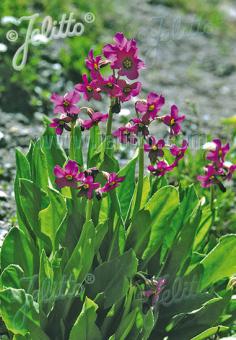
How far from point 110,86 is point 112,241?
61 cm

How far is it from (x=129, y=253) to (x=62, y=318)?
360 millimetres

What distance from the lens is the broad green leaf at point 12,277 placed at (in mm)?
2424

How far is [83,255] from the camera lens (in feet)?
7.80

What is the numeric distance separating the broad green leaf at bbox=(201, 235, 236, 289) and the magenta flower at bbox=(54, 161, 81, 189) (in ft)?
2.17

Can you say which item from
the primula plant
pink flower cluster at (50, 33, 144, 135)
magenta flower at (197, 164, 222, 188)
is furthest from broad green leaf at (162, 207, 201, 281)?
pink flower cluster at (50, 33, 144, 135)

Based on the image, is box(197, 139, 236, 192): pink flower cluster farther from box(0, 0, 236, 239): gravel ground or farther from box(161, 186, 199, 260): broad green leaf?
box(0, 0, 236, 239): gravel ground

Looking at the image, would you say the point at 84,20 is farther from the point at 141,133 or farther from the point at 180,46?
the point at 141,133

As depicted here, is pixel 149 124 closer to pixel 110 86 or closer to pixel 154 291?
pixel 110 86

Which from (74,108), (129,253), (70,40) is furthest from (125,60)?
(70,40)

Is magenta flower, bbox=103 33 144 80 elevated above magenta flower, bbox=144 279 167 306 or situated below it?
above

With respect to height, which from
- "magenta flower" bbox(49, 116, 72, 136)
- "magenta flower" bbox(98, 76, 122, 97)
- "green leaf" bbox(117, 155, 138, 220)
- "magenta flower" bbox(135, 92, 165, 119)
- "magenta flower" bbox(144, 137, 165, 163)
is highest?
"magenta flower" bbox(98, 76, 122, 97)

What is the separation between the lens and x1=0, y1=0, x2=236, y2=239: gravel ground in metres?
4.62

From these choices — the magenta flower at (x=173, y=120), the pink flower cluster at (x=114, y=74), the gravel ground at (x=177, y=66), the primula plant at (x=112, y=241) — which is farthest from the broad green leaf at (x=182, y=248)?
the gravel ground at (x=177, y=66)

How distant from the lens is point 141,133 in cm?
246
